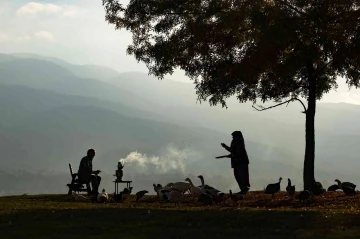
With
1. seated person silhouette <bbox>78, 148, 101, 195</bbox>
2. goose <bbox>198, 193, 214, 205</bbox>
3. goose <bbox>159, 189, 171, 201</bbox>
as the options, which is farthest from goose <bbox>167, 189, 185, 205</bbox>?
seated person silhouette <bbox>78, 148, 101, 195</bbox>

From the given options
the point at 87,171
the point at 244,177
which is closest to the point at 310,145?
the point at 244,177

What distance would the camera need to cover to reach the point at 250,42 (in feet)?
94.2

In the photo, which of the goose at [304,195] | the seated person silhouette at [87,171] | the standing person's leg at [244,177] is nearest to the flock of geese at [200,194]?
the goose at [304,195]

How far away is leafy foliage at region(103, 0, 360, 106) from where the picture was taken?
2348 centimetres

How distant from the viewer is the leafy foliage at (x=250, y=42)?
23484 millimetres

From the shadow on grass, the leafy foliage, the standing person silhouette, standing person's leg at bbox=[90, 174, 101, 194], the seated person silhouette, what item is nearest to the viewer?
the shadow on grass

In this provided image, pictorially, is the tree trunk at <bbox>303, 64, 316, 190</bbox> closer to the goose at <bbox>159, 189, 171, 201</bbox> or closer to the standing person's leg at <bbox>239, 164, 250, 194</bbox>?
the standing person's leg at <bbox>239, 164, 250, 194</bbox>

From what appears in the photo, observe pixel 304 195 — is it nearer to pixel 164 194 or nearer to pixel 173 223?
pixel 164 194

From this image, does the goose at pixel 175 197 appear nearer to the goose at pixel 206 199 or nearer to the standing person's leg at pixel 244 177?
the goose at pixel 206 199

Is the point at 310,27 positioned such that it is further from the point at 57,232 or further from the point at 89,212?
the point at 57,232

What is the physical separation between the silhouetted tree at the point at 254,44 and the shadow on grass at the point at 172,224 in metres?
→ 8.64

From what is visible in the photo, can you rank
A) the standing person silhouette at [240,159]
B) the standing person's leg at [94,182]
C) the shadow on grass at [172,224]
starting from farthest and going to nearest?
the standing person's leg at [94,182], the standing person silhouette at [240,159], the shadow on grass at [172,224]

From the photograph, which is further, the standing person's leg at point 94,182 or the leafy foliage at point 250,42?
the standing person's leg at point 94,182

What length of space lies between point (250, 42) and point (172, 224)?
14.5 m
